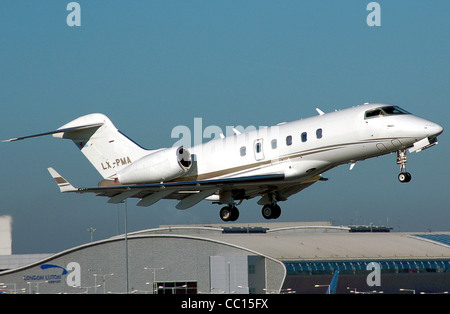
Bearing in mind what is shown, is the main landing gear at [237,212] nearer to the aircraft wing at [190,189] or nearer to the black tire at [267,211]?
the black tire at [267,211]

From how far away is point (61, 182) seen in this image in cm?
2914

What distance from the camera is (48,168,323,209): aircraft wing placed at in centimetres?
2916

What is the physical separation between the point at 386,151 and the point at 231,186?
237 inches

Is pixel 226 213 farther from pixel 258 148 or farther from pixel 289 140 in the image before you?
pixel 289 140

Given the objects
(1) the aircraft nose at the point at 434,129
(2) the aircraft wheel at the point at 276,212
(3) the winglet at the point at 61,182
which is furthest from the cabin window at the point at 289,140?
(3) the winglet at the point at 61,182

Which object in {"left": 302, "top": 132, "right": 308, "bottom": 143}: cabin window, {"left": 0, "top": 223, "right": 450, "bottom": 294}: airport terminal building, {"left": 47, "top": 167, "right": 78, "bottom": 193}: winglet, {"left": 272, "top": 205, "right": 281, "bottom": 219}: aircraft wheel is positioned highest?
{"left": 302, "top": 132, "right": 308, "bottom": 143}: cabin window

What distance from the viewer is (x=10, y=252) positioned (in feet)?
221

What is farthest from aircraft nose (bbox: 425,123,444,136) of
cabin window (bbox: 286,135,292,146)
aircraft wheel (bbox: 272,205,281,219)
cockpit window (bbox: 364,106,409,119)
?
aircraft wheel (bbox: 272,205,281,219)

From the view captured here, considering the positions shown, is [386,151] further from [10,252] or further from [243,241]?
[10,252]

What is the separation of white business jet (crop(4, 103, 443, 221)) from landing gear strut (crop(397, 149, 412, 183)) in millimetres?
32

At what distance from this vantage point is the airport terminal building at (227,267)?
179 ft

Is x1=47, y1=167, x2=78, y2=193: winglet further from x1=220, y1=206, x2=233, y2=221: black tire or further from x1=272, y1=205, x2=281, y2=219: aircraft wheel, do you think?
x1=272, y1=205, x2=281, y2=219: aircraft wheel

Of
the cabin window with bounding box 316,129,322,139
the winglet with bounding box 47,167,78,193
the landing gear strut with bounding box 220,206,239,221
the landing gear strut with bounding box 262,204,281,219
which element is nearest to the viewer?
the cabin window with bounding box 316,129,322,139

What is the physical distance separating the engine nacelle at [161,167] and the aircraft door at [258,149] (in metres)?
3.05
